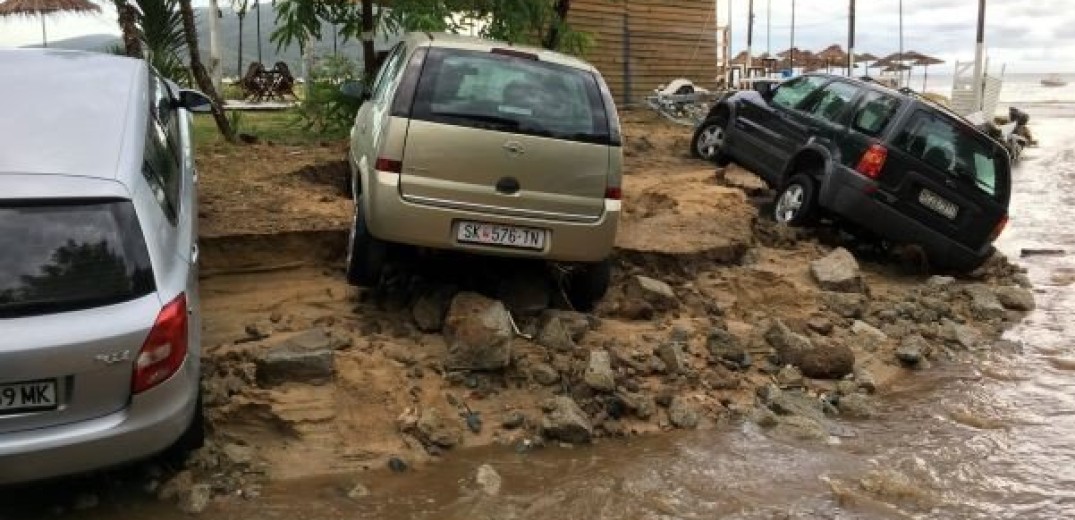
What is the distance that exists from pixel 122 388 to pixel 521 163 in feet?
8.24

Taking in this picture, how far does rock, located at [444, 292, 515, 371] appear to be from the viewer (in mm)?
5125

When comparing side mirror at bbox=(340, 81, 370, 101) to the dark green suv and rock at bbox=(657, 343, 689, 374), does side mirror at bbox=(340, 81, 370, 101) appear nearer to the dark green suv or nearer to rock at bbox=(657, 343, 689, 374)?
rock at bbox=(657, 343, 689, 374)

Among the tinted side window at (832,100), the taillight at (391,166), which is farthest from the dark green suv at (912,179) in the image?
the taillight at (391,166)

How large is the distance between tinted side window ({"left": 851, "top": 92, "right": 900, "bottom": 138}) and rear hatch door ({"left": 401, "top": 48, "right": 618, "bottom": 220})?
4476mm

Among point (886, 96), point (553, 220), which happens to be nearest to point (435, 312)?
point (553, 220)

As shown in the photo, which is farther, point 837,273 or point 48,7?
point 48,7

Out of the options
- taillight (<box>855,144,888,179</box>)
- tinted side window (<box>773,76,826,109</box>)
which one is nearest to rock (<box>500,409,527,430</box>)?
taillight (<box>855,144,888,179</box>)

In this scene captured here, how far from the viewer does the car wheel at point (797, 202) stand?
909 cm

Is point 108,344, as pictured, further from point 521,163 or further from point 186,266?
point 521,163

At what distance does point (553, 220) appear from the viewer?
5246 millimetres

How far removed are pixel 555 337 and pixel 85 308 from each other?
9.41 feet

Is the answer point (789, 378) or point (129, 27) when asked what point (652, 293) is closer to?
point (789, 378)

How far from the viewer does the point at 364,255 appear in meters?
5.39

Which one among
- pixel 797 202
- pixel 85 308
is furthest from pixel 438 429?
pixel 797 202
